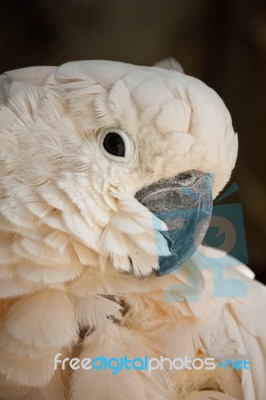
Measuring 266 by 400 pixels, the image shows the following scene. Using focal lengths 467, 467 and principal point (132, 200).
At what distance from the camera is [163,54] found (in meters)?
0.92

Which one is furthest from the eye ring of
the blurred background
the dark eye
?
the blurred background

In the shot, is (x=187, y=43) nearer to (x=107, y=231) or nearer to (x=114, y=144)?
(x=114, y=144)

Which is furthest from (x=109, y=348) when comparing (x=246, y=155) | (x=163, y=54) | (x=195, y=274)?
(x=163, y=54)

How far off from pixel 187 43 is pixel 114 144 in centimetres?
31

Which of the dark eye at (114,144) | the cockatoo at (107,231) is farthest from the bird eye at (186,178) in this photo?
the dark eye at (114,144)

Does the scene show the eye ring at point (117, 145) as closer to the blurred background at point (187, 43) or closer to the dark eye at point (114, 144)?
the dark eye at point (114, 144)

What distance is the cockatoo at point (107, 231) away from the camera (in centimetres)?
72

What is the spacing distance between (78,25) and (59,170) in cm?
35

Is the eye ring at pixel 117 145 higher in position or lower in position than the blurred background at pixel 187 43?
lower

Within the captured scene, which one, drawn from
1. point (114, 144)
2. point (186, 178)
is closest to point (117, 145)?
point (114, 144)

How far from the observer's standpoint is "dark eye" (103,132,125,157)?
29.5 inches

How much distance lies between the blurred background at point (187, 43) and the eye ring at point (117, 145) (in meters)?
0.22

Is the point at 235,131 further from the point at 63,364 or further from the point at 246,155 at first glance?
the point at 63,364

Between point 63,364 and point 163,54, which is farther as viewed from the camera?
point 163,54
